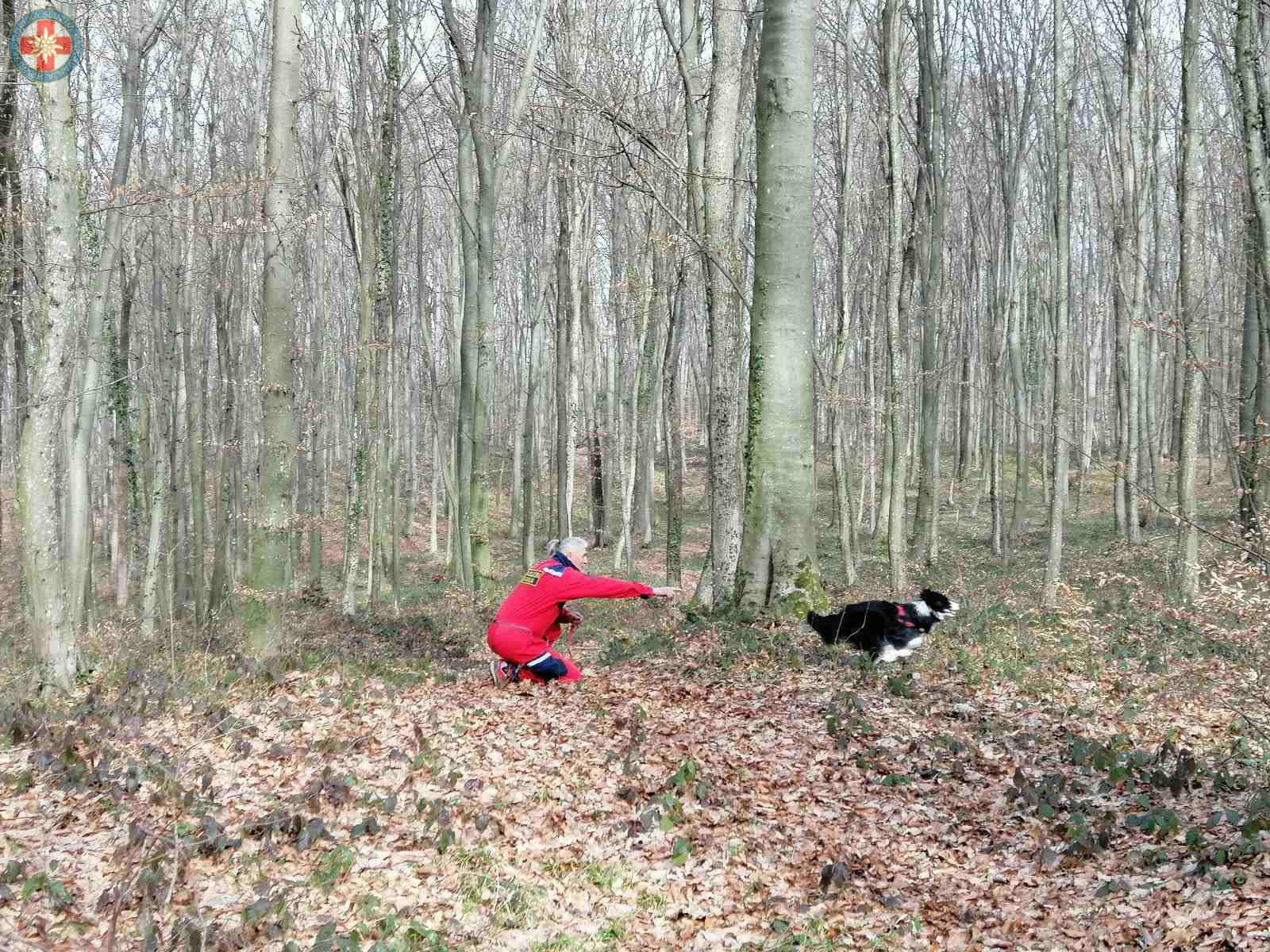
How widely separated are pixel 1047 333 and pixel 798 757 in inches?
1088

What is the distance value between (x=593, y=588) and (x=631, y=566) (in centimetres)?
1574

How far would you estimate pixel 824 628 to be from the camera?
818cm

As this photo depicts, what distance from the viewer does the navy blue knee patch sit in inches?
314

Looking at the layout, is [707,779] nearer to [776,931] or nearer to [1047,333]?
[776,931]

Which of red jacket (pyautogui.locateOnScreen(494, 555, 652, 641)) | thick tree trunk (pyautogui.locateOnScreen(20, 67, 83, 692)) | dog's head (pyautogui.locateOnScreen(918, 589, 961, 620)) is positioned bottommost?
dog's head (pyautogui.locateOnScreen(918, 589, 961, 620))

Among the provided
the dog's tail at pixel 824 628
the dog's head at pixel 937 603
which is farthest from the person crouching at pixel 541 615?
the dog's head at pixel 937 603

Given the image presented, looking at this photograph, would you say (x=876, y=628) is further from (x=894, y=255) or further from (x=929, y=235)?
(x=929, y=235)

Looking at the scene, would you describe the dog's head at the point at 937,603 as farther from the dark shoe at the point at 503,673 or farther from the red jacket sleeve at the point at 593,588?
the dark shoe at the point at 503,673

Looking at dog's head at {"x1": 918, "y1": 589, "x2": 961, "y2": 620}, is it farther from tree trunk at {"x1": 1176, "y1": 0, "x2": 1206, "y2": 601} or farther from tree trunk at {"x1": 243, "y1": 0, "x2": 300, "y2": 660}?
tree trunk at {"x1": 243, "y1": 0, "x2": 300, "y2": 660}

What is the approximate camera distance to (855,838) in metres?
5.12

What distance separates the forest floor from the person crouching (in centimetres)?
35

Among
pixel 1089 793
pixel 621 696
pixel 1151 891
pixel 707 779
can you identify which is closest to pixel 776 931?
pixel 707 779
